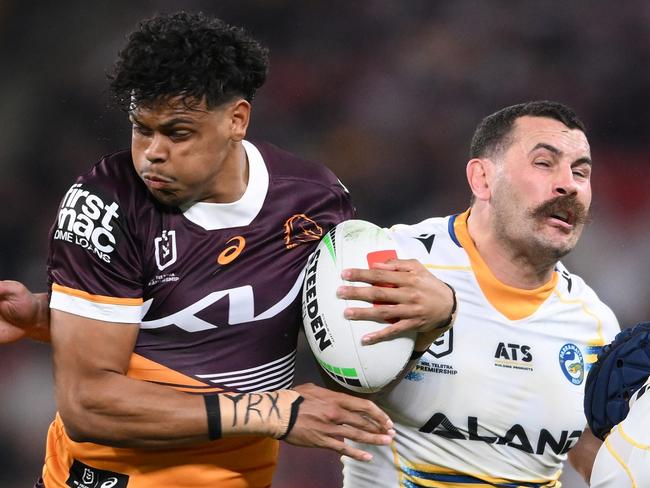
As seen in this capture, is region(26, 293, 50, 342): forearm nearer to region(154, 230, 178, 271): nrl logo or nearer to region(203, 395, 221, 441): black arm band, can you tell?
region(154, 230, 178, 271): nrl logo

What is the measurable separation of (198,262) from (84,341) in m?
0.37

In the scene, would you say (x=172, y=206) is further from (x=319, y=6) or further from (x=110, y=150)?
(x=319, y=6)

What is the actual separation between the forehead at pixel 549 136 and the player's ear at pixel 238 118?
0.99 metres

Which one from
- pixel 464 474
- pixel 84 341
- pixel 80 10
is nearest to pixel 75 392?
pixel 84 341

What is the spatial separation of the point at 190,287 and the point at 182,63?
577mm

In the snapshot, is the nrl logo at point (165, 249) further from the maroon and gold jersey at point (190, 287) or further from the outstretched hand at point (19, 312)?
the outstretched hand at point (19, 312)

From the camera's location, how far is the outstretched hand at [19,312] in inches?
104

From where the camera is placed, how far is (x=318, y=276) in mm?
2543

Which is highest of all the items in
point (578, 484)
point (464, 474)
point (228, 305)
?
point (228, 305)

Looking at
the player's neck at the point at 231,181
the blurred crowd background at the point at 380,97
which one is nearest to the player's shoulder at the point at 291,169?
the player's neck at the point at 231,181

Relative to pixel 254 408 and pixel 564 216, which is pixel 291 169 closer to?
pixel 254 408

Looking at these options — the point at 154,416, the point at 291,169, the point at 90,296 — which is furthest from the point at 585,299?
the point at 90,296

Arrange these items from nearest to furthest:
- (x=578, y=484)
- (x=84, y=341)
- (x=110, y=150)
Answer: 1. (x=84, y=341)
2. (x=578, y=484)
3. (x=110, y=150)

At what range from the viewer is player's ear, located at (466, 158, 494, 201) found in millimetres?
3170
